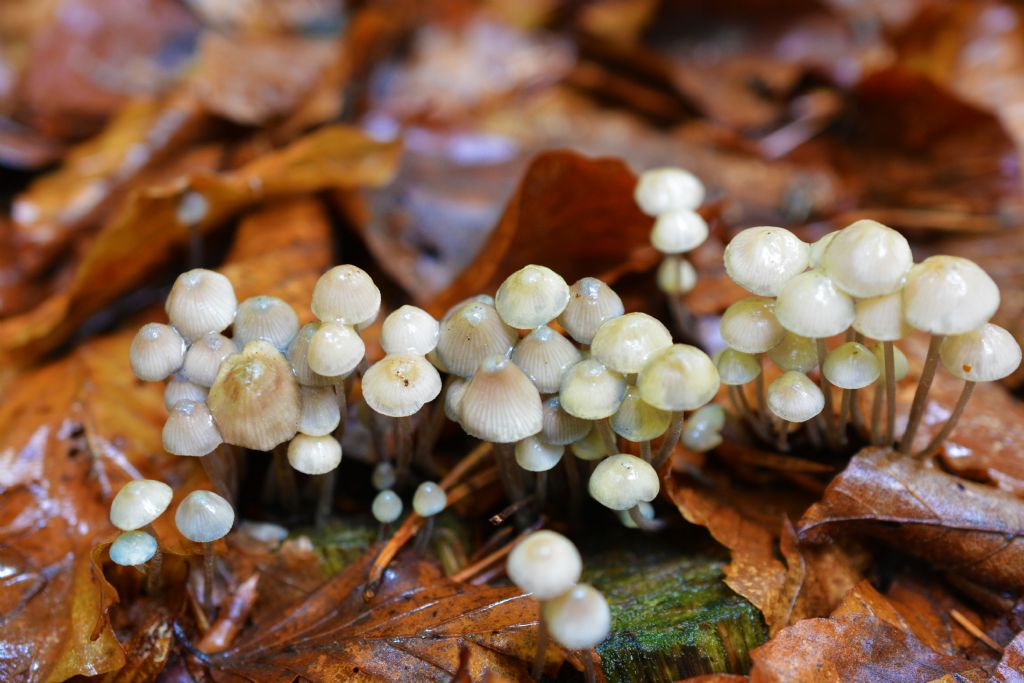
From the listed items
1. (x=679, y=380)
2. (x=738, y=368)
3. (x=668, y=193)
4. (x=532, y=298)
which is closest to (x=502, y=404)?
(x=532, y=298)

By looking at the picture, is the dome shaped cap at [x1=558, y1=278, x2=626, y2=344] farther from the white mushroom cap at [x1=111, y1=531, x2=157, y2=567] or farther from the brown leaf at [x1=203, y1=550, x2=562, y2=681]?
the white mushroom cap at [x1=111, y1=531, x2=157, y2=567]

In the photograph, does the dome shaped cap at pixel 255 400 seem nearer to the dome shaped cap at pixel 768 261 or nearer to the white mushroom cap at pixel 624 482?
the white mushroom cap at pixel 624 482

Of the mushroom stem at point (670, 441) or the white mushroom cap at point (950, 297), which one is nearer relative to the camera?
the white mushroom cap at point (950, 297)

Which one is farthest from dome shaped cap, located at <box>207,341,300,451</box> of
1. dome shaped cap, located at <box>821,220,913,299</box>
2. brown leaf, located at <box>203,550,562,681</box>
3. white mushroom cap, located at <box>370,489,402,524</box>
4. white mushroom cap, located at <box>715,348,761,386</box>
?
dome shaped cap, located at <box>821,220,913,299</box>

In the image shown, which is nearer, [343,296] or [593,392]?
[593,392]

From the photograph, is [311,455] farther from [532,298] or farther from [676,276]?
[676,276]

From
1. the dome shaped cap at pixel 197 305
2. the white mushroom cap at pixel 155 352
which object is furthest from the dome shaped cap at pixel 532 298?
the white mushroom cap at pixel 155 352
